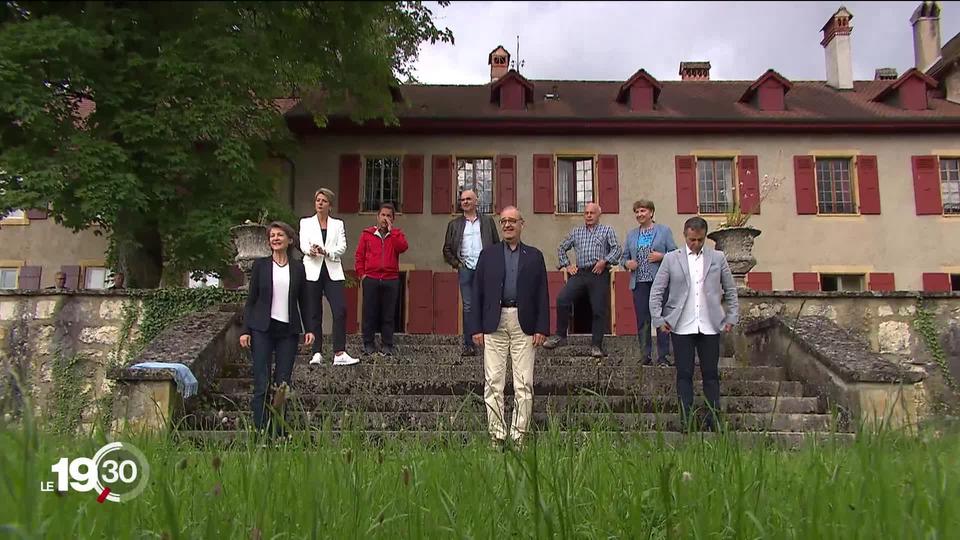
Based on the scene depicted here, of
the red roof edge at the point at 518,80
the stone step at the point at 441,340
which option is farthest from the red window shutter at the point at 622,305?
the stone step at the point at 441,340

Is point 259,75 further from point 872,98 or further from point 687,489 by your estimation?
point 872,98

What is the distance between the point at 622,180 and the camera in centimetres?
1806

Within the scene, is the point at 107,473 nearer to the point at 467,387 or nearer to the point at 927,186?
the point at 467,387

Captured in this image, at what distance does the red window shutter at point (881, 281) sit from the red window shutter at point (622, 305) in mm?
5735

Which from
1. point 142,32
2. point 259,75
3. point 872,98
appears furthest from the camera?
point 872,98

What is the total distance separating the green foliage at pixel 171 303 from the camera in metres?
8.66

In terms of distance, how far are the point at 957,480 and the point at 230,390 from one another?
6.54 metres

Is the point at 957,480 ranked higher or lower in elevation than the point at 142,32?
lower

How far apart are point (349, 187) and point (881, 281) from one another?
12.9 m

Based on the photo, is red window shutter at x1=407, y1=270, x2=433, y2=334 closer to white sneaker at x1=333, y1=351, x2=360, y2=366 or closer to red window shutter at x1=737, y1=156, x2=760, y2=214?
red window shutter at x1=737, y1=156, x2=760, y2=214

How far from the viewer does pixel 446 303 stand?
17297 millimetres

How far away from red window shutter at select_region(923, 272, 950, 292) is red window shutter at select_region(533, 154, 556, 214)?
29.4 ft

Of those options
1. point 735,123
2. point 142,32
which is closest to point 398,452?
point 142,32

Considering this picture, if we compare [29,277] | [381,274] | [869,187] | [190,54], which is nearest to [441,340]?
[381,274]
